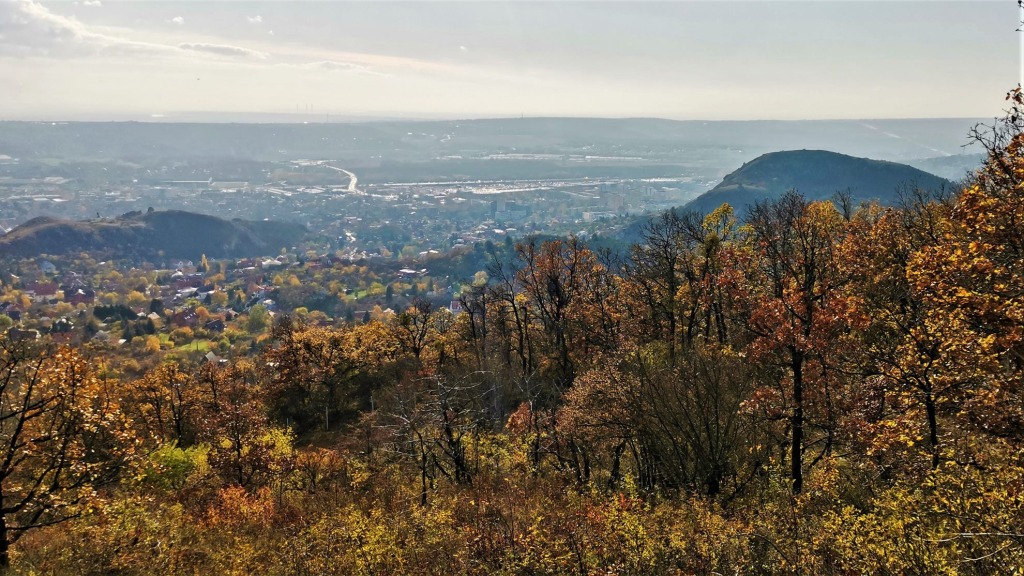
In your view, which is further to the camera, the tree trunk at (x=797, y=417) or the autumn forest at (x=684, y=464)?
the tree trunk at (x=797, y=417)

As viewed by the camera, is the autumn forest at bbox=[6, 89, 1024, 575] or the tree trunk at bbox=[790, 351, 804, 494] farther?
the tree trunk at bbox=[790, 351, 804, 494]

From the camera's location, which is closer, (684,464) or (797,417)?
(797,417)

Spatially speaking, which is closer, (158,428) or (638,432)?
(638,432)

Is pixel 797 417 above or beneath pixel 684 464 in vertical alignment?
above

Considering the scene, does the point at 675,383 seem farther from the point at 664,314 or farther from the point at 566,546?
the point at 664,314

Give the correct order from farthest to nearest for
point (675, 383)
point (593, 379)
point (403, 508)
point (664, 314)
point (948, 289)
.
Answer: point (664, 314)
point (593, 379)
point (675, 383)
point (403, 508)
point (948, 289)

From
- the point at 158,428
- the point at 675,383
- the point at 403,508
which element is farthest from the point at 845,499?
the point at 158,428

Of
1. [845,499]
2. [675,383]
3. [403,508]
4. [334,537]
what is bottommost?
[403,508]

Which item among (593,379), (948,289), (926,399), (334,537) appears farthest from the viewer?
(593,379)
